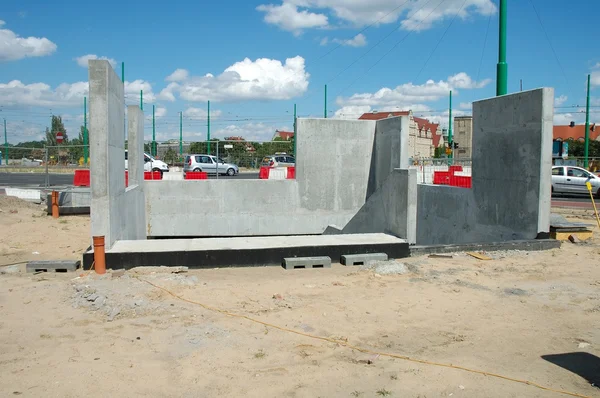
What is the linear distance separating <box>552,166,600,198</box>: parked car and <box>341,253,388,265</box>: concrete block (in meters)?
20.0

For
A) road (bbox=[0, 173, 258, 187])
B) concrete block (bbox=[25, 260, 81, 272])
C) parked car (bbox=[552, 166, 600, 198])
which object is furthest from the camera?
road (bbox=[0, 173, 258, 187])

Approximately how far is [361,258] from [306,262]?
1143mm

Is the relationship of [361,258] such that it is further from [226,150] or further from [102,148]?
[226,150]

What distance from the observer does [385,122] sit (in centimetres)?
1638

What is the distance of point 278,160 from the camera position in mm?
29844

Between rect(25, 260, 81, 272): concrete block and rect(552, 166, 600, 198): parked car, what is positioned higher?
rect(552, 166, 600, 198): parked car

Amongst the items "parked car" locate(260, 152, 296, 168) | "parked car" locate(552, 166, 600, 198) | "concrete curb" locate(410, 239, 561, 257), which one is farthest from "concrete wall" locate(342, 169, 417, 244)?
"parked car" locate(552, 166, 600, 198)

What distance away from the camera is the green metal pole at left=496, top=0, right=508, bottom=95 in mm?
13367

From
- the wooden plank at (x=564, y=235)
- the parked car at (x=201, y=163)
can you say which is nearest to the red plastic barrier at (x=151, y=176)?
the parked car at (x=201, y=163)

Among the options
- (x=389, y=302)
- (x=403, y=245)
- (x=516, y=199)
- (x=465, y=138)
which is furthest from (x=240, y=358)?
(x=465, y=138)

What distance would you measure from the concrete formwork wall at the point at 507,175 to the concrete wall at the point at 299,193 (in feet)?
12.2

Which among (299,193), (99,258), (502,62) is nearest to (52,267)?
(99,258)

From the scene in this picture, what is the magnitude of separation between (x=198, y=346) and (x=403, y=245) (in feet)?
20.0

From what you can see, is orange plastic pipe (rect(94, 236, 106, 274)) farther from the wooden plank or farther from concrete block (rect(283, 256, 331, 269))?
the wooden plank
